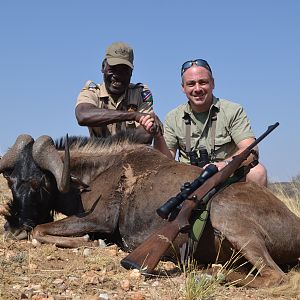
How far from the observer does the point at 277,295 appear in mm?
3869

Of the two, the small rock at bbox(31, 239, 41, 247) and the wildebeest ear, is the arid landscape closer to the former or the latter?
the small rock at bbox(31, 239, 41, 247)

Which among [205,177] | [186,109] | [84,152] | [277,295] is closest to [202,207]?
[205,177]

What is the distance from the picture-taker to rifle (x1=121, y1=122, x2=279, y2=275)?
398cm

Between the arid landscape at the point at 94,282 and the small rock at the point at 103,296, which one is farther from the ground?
the small rock at the point at 103,296

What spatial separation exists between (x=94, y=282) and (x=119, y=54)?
3799mm

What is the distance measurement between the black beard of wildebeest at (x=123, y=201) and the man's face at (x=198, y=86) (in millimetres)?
1106

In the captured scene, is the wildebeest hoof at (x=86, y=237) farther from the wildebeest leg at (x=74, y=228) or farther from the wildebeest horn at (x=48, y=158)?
the wildebeest horn at (x=48, y=158)

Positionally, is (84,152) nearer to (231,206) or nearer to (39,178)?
(39,178)

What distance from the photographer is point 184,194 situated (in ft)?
14.6

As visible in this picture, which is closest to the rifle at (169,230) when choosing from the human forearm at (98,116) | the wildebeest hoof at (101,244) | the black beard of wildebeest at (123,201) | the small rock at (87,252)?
the black beard of wildebeest at (123,201)

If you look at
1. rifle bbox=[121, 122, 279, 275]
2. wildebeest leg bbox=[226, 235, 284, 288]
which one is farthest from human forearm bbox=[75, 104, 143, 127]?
wildebeest leg bbox=[226, 235, 284, 288]

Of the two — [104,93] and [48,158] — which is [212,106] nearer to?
[104,93]

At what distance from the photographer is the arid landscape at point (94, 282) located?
3.53 meters

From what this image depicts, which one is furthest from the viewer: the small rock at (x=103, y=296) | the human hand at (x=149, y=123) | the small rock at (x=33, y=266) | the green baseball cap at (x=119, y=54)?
the green baseball cap at (x=119, y=54)
